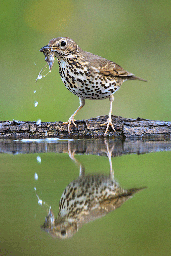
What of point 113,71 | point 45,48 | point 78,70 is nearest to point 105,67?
point 113,71

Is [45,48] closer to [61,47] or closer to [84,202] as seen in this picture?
[61,47]

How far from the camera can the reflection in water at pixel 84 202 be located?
1.00m

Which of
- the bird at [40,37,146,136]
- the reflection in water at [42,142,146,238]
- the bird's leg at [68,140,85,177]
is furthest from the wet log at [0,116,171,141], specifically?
the reflection in water at [42,142,146,238]

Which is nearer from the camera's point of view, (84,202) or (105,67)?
(84,202)

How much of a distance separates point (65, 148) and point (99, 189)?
1.58m

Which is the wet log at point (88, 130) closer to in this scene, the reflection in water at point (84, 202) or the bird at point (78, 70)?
the bird at point (78, 70)

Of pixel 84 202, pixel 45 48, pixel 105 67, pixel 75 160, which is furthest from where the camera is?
pixel 105 67

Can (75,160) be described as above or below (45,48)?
below

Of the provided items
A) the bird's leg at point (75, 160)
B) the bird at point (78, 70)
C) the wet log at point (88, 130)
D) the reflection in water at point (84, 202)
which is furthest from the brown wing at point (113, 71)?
the reflection in water at point (84, 202)

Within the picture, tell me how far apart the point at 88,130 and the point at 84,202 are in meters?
2.55

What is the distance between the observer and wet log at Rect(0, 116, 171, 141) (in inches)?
148

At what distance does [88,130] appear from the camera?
3799mm

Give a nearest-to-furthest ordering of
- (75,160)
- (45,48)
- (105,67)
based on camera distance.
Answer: (75,160), (45,48), (105,67)

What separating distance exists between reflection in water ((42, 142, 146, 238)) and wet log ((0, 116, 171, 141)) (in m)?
2.05
